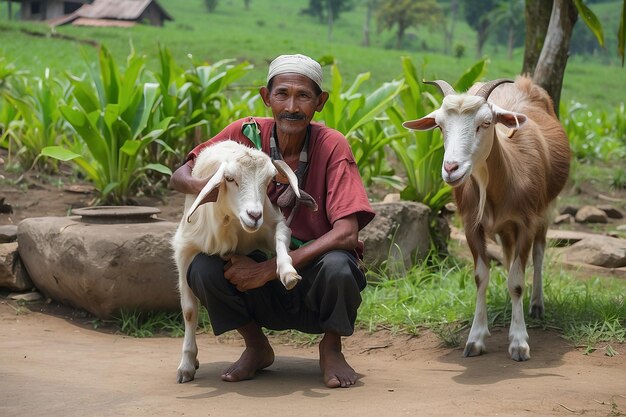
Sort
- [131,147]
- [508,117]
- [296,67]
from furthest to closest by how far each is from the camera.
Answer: [131,147]
[508,117]
[296,67]

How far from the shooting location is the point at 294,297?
3992 millimetres

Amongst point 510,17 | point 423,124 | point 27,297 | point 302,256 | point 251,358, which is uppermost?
point 510,17

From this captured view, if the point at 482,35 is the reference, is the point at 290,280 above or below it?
below

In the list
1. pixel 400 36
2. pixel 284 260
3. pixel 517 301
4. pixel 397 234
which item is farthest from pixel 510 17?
pixel 284 260

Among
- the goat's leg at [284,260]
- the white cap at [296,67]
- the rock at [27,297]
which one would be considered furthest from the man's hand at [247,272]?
the rock at [27,297]

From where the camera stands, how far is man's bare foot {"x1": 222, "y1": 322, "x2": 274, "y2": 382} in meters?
3.99

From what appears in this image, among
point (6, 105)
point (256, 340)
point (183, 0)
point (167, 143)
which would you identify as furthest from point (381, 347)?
point (183, 0)

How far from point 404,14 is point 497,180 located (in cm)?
4055

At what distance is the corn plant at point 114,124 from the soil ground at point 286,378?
4.44ft

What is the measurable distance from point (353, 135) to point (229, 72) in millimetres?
1194

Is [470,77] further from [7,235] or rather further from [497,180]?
[7,235]

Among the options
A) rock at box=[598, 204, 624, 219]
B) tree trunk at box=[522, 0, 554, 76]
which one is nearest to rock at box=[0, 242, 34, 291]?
tree trunk at box=[522, 0, 554, 76]

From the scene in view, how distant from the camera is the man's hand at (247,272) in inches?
148

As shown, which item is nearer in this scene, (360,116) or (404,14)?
(360,116)
